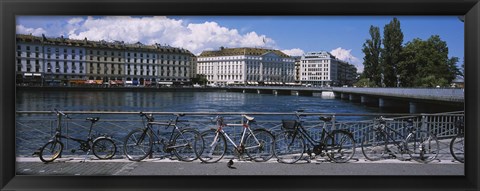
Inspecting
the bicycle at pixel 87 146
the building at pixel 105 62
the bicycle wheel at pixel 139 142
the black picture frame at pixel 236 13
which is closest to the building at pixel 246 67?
the building at pixel 105 62

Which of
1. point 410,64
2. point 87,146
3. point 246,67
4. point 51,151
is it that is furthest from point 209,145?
point 246,67

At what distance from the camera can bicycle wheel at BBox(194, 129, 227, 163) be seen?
629 centimetres

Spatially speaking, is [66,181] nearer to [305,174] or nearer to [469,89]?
[305,174]

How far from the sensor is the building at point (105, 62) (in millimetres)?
31028

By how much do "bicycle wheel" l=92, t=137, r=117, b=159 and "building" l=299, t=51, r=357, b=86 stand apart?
99048 mm

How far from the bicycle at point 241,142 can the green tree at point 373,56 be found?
40.8 metres

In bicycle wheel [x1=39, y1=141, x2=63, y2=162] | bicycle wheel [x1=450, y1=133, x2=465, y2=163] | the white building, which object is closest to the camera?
bicycle wheel [x1=39, y1=141, x2=63, y2=162]

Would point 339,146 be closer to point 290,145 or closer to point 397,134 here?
point 290,145

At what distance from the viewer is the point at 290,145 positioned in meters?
6.45

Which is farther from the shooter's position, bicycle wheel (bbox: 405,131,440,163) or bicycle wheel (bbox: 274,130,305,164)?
bicycle wheel (bbox: 405,131,440,163)

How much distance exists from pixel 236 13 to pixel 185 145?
2.42m

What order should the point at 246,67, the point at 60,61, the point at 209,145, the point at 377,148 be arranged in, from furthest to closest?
the point at 246,67, the point at 60,61, the point at 377,148, the point at 209,145

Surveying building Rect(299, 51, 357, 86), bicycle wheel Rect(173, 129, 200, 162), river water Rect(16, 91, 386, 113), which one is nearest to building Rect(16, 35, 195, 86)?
river water Rect(16, 91, 386, 113)

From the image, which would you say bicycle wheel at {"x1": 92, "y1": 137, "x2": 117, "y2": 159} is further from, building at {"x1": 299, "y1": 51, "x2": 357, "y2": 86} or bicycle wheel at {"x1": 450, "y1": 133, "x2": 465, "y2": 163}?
building at {"x1": 299, "y1": 51, "x2": 357, "y2": 86}
